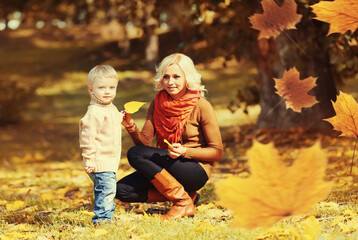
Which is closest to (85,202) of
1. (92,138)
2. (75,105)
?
(92,138)

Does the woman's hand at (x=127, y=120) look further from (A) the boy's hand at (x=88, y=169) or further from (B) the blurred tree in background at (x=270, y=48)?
(B) the blurred tree in background at (x=270, y=48)

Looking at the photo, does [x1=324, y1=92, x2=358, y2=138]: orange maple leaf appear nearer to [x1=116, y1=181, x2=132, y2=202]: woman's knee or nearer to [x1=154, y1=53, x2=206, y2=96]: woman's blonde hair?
[x1=154, y1=53, x2=206, y2=96]: woman's blonde hair

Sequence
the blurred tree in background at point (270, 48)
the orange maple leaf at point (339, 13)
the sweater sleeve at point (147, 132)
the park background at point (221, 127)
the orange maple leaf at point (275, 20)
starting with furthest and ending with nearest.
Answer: the blurred tree in background at point (270, 48), the sweater sleeve at point (147, 132), the orange maple leaf at point (275, 20), the park background at point (221, 127), the orange maple leaf at point (339, 13)

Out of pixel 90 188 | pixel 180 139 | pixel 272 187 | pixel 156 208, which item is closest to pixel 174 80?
pixel 180 139

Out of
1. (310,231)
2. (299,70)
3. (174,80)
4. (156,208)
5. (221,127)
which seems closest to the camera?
(310,231)

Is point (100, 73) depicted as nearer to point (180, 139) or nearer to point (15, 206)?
point (180, 139)

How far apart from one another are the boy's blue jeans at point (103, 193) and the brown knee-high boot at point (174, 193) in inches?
13.6

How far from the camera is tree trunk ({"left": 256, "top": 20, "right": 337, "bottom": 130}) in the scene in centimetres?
683

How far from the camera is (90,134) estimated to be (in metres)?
3.18

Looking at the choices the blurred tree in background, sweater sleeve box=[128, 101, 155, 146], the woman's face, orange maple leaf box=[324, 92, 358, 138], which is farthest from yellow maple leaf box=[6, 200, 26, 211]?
the blurred tree in background

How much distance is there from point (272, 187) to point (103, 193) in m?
1.42

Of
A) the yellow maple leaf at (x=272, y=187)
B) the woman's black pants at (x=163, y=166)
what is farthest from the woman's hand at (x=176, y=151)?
the yellow maple leaf at (x=272, y=187)

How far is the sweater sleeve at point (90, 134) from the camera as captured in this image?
10.4 feet

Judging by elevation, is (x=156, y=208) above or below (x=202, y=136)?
below
